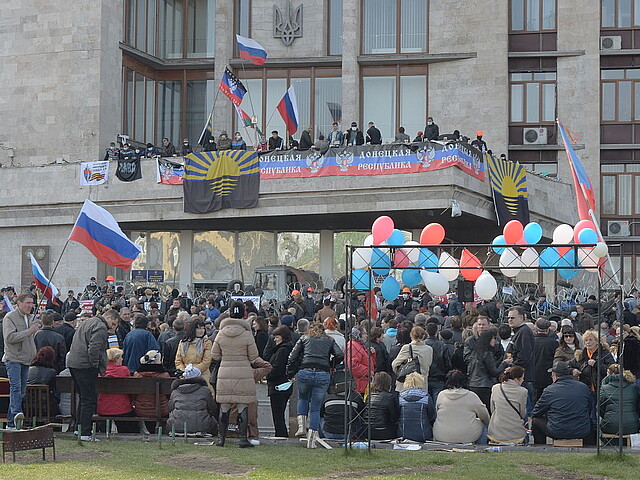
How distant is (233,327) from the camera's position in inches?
524

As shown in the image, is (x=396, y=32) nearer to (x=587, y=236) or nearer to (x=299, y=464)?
(x=587, y=236)

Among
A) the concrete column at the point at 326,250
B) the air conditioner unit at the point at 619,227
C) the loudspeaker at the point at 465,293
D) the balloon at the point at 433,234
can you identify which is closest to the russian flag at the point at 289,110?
the concrete column at the point at 326,250

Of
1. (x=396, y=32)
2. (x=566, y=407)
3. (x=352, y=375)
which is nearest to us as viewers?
(x=566, y=407)

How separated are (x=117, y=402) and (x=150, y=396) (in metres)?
0.48

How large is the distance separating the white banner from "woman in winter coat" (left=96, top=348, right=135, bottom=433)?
21.9 m

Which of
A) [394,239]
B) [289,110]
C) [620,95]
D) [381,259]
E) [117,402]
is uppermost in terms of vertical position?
[620,95]

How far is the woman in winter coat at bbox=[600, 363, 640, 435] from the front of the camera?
13.1 m

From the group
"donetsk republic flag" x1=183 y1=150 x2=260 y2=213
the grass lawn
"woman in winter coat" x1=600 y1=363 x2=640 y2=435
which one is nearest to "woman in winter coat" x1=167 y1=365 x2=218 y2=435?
the grass lawn

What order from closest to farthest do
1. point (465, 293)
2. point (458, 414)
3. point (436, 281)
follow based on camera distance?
1. point (458, 414)
2. point (436, 281)
3. point (465, 293)

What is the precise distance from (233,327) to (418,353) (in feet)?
8.38

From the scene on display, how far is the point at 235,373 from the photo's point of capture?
1322cm

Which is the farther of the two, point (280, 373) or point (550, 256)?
point (550, 256)

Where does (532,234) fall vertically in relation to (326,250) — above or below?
below

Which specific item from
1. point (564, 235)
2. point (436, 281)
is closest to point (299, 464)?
point (436, 281)
